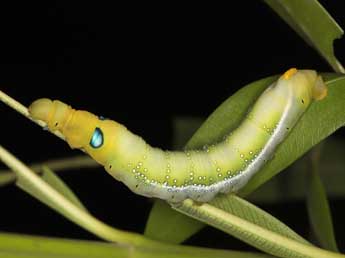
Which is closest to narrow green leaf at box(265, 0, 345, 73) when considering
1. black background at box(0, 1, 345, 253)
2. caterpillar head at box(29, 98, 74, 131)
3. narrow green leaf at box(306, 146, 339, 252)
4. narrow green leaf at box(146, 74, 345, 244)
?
narrow green leaf at box(146, 74, 345, 244)

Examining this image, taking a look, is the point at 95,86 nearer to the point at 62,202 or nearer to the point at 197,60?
the point at 197,60

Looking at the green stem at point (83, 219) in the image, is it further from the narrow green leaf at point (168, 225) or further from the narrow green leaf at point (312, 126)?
the narrow green leaf at point (312, 126)

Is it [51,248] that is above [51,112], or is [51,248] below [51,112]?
below

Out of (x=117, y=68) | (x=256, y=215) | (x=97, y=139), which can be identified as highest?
(x=97, y=139)

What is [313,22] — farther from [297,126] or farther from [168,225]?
[168,225]

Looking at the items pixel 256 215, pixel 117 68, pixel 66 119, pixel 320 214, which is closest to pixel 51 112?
pixel 66 119

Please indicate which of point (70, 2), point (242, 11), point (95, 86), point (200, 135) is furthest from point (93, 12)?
point (200, 135)

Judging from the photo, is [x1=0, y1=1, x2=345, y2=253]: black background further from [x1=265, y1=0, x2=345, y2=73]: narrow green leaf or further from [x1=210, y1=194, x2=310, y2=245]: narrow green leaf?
[x1=210, y1=194, x2=310, y2=245]: narrow green leaf
